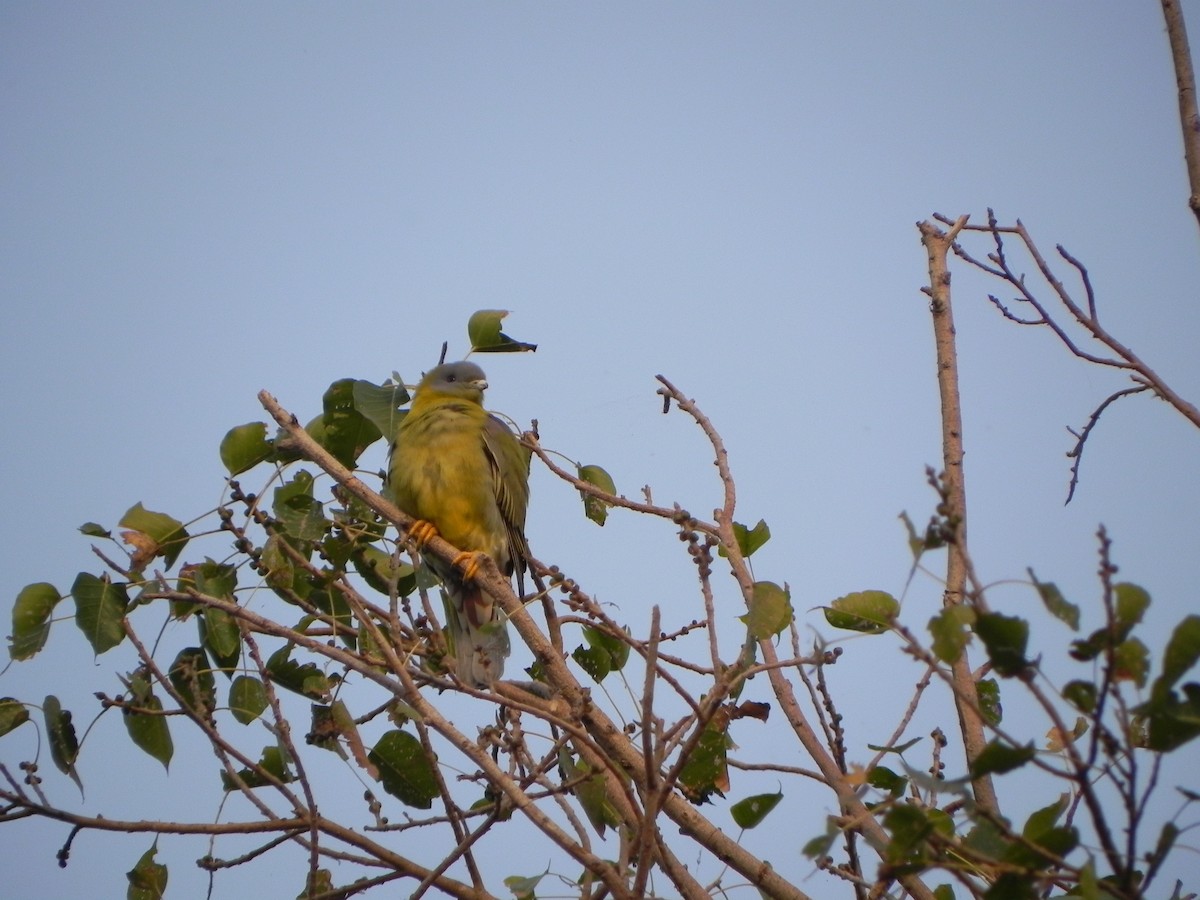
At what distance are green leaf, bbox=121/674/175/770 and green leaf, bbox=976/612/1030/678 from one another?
2.27 meters

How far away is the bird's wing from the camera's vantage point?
507 cm

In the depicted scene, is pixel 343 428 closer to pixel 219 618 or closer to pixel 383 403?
pixel 383 403

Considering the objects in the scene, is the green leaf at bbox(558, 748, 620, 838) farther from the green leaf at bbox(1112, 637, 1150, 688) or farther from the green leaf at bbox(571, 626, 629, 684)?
the green leaf at bbox(1112, 637, 1150, 688)

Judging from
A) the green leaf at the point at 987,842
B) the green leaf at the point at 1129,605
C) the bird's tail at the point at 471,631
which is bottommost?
the green leaf at the point at 987,842

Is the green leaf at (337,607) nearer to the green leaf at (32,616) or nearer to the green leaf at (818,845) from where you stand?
the green leaf at (32,616)

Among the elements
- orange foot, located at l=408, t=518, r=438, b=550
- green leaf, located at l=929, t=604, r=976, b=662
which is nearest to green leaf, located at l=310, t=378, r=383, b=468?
orange foot, located at l=408, t=518, r=438, b=550

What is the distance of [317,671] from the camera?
3.14 meters

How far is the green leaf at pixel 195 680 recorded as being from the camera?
2904 mm

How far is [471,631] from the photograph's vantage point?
15.5ft

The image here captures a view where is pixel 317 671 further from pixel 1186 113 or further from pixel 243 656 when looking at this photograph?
pixel 1186 113

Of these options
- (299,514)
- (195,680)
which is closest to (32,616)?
(195,680)

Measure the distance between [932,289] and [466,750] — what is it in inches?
82.6

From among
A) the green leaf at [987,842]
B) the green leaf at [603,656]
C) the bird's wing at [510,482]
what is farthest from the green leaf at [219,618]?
the green leaf at [987,842]

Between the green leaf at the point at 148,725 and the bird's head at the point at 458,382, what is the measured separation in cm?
268
